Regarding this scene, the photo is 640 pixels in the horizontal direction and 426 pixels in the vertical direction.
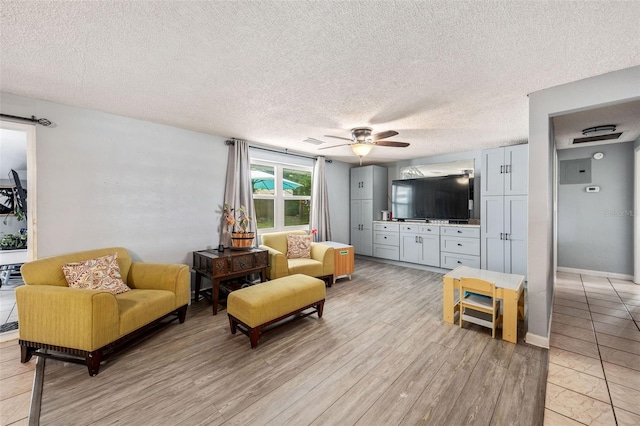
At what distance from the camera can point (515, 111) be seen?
2.86m

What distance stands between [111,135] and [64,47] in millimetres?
1507

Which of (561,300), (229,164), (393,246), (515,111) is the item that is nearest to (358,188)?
(393,246)

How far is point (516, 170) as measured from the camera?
3.99 meters

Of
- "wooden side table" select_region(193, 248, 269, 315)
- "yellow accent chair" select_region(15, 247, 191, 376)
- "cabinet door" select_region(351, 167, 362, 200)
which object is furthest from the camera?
"cabinet door" select_region(351, 167, 362, 200)

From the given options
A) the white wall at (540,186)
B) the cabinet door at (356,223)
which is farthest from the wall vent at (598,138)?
the cabinet door at (356,223)

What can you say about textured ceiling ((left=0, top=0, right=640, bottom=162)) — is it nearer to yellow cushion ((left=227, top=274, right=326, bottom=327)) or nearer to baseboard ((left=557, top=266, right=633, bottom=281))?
yellow cushion ((left=227, top=274, right=326, bottom=327))

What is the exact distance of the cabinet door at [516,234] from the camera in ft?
12.9

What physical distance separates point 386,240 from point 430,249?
3.09 feet

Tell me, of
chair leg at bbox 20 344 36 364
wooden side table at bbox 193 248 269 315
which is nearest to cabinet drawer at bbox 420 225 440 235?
wooden side table at bbox 193 248 269 315

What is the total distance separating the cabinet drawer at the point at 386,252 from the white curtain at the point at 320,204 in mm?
1162

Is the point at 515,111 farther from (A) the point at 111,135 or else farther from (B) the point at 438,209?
(A) the point at 111,135

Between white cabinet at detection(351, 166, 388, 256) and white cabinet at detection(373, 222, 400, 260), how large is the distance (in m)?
0.13

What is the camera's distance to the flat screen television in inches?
185

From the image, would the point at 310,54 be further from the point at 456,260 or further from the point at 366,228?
the point at 366,228
